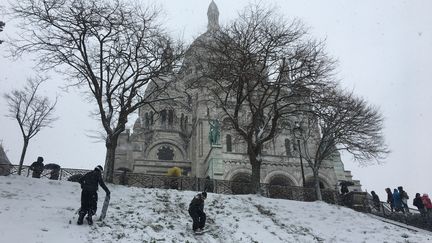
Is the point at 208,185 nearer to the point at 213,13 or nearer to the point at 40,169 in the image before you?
the point at 40,169

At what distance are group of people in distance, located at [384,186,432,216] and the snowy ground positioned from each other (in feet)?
11.1

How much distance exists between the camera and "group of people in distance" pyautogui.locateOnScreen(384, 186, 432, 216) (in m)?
18.6

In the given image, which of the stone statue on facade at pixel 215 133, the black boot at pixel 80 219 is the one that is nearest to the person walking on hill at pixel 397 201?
the stone statue on facade at pixel 215 133

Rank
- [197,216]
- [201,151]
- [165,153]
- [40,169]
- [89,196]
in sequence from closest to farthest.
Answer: [89,196] < [197,216] < [40,169] < [201,151] < [165,153]

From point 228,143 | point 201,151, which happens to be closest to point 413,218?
point 228,143

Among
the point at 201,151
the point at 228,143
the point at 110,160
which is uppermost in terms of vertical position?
the point at 228,143

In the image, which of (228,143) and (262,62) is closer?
(262,62)

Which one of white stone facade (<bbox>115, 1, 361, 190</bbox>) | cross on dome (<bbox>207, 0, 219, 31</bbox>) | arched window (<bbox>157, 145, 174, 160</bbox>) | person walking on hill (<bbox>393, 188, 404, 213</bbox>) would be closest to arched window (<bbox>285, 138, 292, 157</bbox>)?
white stone facade (<bbox>115, 1, 361, 190</bbox>)

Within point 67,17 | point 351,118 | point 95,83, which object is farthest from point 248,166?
point 67,17

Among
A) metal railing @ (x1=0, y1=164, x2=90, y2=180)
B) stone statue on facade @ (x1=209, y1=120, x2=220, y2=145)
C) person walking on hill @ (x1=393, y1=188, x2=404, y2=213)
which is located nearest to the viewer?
metal railing @ (x1=0, y1=164, x2=90, y2=180)

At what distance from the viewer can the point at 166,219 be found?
41.9 ft

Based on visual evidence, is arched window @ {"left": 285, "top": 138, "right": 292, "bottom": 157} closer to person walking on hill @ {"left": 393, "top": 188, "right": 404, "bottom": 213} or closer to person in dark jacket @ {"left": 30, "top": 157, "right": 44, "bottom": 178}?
person walking on hill @ {"left": 393, "top": 188, "right": 404, "bottom": 213}

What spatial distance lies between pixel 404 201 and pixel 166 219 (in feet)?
40.1

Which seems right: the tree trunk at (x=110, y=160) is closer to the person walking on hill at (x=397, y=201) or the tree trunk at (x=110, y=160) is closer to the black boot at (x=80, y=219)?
the black boot at (x=80, y=219)
